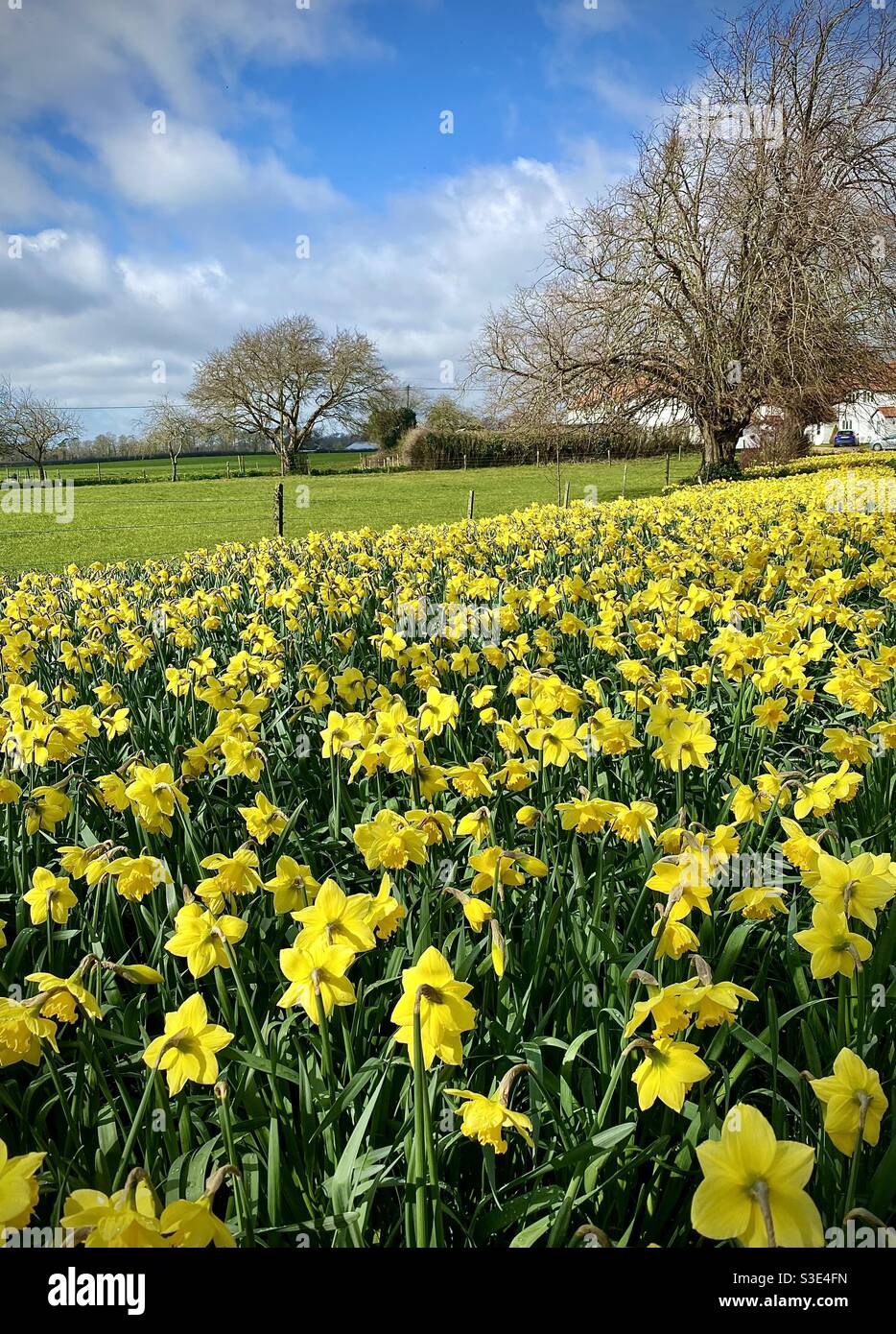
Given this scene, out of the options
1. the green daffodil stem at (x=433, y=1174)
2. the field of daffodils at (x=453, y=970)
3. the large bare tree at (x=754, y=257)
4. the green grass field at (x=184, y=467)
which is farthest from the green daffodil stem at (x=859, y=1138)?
the green grass field at (x=184, y=467)

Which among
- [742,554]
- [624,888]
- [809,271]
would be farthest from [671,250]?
[624,888]

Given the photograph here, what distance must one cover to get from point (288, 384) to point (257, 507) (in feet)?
98.5

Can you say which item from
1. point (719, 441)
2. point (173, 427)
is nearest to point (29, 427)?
point (173, 427)

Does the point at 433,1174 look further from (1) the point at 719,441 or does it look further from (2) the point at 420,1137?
(1) the point at 719,441

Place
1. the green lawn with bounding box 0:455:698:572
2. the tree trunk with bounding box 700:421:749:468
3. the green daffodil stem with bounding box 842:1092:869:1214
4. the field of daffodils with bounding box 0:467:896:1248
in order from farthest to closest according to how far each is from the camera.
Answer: the tree trunk with bounding box 700:421:749:468 → the green lawn with bounding box 0:455:698:572 → the field of daffodils with bounding box 0:467:896:1248 → the green daffodil stem with bounding box 842:1092:869:1214

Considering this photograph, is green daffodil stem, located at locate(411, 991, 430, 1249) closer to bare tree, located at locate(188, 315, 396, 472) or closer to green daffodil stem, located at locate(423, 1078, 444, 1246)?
green daffodil stem, located at locate(423, 1078, 444, 1246)

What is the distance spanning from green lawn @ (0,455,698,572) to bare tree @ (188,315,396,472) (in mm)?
10709

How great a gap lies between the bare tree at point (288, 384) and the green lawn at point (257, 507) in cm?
1071

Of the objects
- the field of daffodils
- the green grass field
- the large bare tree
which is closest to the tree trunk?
the large bare tree

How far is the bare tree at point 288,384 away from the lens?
51.9 metres

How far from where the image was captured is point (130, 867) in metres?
1.77

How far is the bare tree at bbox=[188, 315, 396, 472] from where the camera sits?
51.9 m

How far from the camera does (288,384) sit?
52.8 m

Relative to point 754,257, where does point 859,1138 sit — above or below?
below
